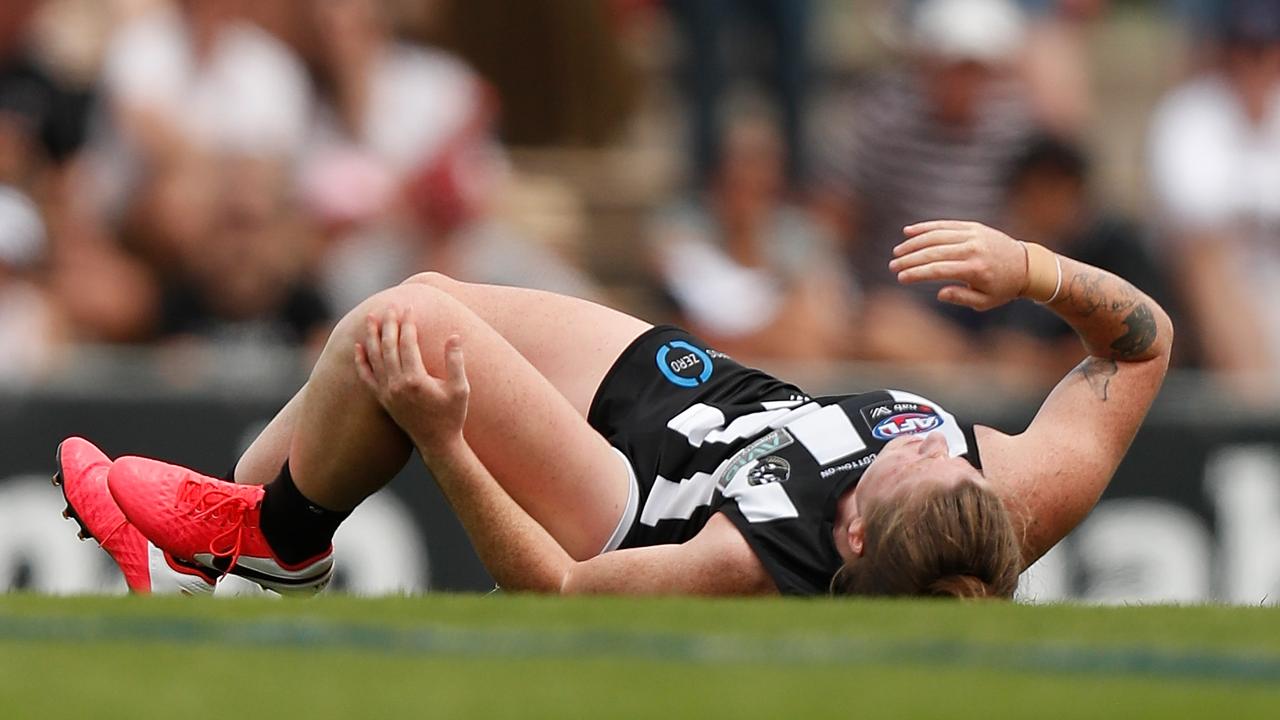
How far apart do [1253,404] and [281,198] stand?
13.3ft

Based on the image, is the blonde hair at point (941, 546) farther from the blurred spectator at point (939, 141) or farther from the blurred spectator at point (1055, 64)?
the blurred spectator at point (1055, 64)

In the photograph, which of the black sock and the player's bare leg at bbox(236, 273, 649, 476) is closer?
the black sock

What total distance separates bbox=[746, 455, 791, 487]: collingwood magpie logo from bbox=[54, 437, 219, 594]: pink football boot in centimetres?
123

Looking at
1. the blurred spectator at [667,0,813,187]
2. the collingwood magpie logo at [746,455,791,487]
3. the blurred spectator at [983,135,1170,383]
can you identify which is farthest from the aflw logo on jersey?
the blurred spectator at [667,0,813,187]

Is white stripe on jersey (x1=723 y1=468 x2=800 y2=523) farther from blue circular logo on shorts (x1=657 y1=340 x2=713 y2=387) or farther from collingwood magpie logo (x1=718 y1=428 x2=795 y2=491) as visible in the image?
blue circular logo on shorts (x1=657 y1=340 x2=713 y2=387)

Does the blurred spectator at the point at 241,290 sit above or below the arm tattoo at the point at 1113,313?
below

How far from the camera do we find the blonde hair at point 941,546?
4164 mm

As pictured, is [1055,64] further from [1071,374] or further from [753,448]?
[753,448]

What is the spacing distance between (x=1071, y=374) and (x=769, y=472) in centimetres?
82

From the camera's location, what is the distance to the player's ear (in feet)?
14.1

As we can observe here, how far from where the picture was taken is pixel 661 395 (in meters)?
4.78

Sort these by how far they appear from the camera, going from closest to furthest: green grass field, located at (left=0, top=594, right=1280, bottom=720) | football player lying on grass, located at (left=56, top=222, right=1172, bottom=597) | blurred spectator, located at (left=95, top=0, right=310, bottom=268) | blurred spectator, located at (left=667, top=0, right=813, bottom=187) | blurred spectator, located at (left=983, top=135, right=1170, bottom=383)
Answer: green grass field, located at (left=0, top=594, right=1280, bottom=720) → football player lying on grass, located at (left=56, top=222, right=1172, bottom=597) → blurred spectator, located at (left=95, top=0, right=310, bottom=268) → blurred spectator, located at (left=983, top=135, right=1170, bottom=383) → blurred spectator, located at (left=667, top=0, right=813, bottom=187)

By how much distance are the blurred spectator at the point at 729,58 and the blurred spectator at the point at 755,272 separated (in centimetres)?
50

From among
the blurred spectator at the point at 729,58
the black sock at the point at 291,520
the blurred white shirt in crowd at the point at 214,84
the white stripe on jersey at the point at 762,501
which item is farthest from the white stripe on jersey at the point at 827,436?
the blurred spectator at the point at 729,58
